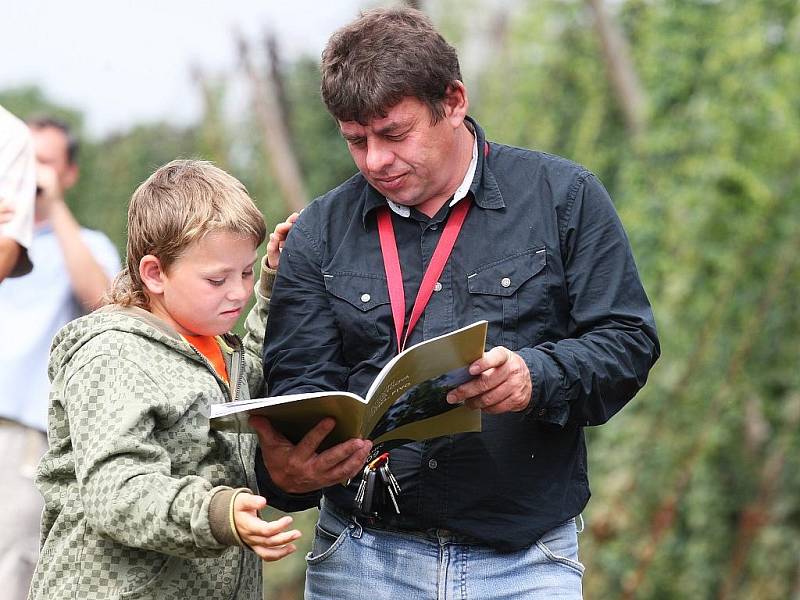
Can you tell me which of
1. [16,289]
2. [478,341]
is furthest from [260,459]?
[16,289]

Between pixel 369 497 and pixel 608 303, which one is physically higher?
pixel 608 303

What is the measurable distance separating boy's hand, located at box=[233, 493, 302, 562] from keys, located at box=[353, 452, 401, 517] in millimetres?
432

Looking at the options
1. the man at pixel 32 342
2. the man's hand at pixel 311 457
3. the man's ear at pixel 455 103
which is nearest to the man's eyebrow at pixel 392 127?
the man's ear at pixel 455 103

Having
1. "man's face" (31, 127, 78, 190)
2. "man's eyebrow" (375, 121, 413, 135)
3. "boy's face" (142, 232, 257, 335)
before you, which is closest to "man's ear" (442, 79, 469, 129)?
"man's eyebrow" (375, 121, 413, 135)

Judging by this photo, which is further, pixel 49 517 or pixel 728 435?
pixel 728 435

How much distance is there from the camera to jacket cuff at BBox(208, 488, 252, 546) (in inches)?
84.7

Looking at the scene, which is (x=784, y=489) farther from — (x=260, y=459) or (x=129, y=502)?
(x=129, y=502)

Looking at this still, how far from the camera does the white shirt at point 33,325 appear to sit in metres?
3.60

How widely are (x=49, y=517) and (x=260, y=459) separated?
1.41ft

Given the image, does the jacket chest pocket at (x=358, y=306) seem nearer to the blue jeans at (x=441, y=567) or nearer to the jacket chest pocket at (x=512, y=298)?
→ the jacket chest pocket at (x=512, y=298)

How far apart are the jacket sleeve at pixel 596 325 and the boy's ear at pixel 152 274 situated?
2.47 feet

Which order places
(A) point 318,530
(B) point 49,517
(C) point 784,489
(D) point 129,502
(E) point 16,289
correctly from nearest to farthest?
(D) point 129,502 → (B) point 49,517 → (A) point 318,530 → (E) point 16,289 → (C) point 784,489

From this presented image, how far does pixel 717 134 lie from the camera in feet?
22.2

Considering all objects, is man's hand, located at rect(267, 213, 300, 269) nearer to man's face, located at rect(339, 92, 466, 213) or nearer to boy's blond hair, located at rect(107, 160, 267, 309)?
boy's blond hair, located at rect(107, 160, 267, 309)
